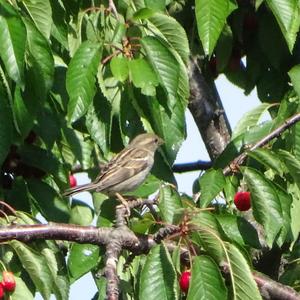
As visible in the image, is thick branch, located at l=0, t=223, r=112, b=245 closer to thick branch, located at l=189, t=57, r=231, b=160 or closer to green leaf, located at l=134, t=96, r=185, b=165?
green leaf, located at l=134, t=96, r=185, b=165

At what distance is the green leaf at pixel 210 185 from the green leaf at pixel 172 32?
0.50 m

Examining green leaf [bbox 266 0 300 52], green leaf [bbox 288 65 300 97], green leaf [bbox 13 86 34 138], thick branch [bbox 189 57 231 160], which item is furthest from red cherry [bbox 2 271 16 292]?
thick branch [bbox 189 57 231 160]

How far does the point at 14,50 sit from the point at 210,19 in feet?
3.06

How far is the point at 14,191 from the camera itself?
5453 mm

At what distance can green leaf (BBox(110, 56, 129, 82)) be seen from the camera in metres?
4.69

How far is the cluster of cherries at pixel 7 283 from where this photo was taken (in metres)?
4.44

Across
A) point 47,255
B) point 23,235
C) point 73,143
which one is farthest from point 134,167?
point 23,235

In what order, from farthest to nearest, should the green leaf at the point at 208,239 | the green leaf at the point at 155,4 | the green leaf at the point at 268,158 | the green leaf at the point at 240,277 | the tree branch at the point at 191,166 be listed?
the tree branch at the point at 191,166, the green leaf at the point at 155,4, the green leaf at the point at 268,158, the green leaf at the point at 208,239, the green leaf at the point at 240,277

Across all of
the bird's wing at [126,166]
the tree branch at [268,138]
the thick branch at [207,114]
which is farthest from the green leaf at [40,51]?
the thick branch at [207,114]

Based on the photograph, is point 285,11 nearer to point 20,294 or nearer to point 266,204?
point 266,204

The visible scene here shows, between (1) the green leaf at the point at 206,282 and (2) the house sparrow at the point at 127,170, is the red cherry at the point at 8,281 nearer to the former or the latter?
(1) the green leaf at the point at 206,282

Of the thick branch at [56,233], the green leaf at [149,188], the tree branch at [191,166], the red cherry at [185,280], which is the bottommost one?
the tree branch at [191,166]

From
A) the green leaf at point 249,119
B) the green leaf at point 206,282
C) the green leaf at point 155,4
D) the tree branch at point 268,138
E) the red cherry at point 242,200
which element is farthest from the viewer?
the green leaf at point 249,119

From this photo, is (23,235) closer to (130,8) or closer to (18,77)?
(18,77)
